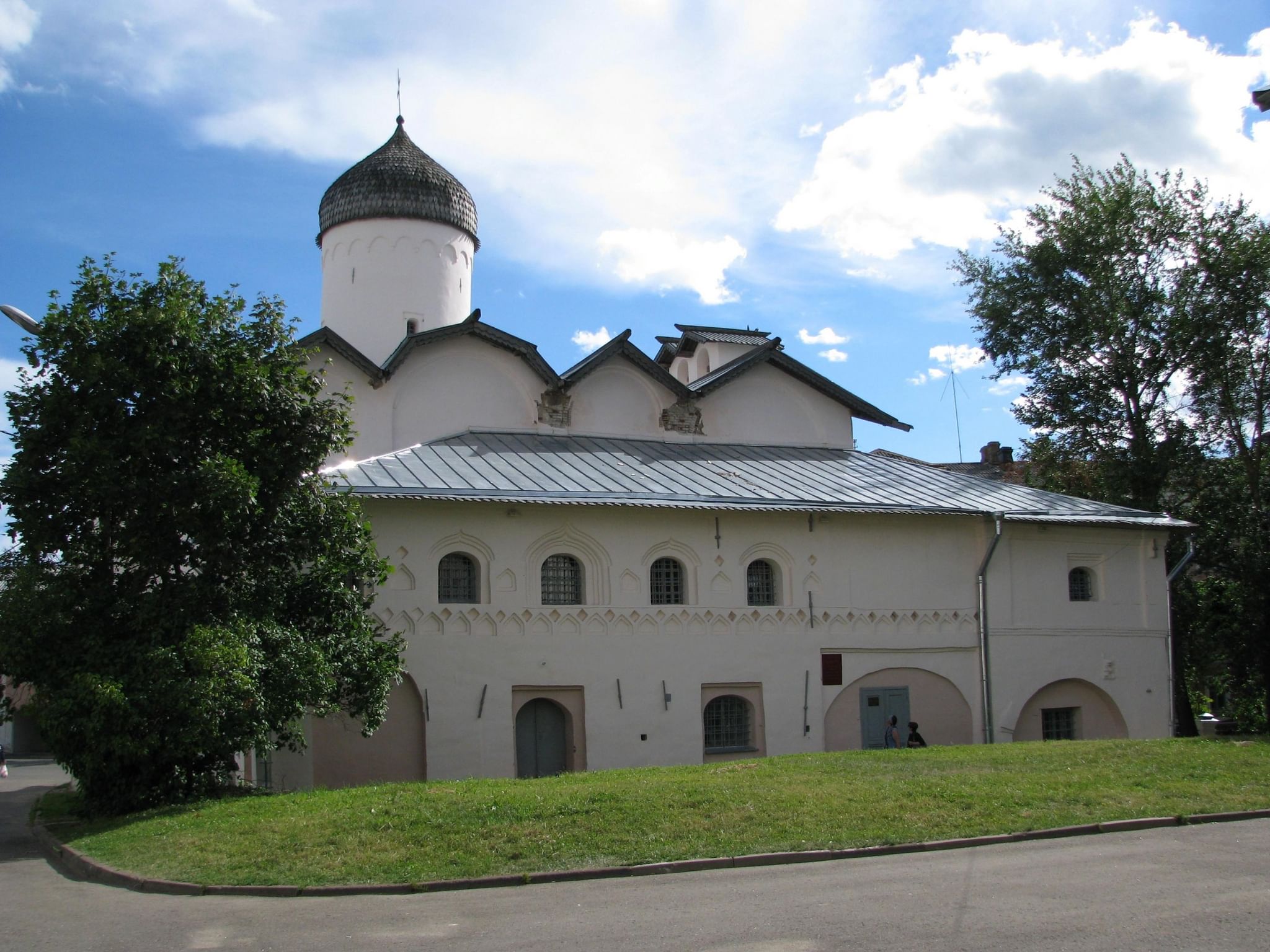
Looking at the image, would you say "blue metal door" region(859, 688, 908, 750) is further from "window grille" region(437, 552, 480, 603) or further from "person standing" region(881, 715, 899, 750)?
"window grille" region(437, 552, 480, 603)

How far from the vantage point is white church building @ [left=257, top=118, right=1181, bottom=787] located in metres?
18.2

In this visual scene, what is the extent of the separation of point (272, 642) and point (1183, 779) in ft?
34.2

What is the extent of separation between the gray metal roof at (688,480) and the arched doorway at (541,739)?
344 cm

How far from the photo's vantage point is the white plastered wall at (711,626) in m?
18.1

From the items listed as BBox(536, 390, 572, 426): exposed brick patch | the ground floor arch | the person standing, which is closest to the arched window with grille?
the ground floor arch

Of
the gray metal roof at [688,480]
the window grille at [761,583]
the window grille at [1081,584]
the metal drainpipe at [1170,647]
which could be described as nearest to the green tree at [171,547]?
the gray metal roof at [688,480]

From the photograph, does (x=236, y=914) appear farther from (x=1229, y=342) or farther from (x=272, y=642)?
(x=1229, y=342)

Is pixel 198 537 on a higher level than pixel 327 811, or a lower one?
higher

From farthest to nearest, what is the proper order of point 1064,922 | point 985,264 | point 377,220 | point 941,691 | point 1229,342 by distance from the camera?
point 985,264, point 1229,342, point 377,220, point 941,691, point 1064,922

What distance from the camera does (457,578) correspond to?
18562 millimetres

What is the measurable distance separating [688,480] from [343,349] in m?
6.52

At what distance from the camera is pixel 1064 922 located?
7766 mm

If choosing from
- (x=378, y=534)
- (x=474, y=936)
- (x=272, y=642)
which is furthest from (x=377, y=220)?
(x=474, y=936)

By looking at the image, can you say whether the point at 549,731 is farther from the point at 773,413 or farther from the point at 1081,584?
the point at 1081,584
